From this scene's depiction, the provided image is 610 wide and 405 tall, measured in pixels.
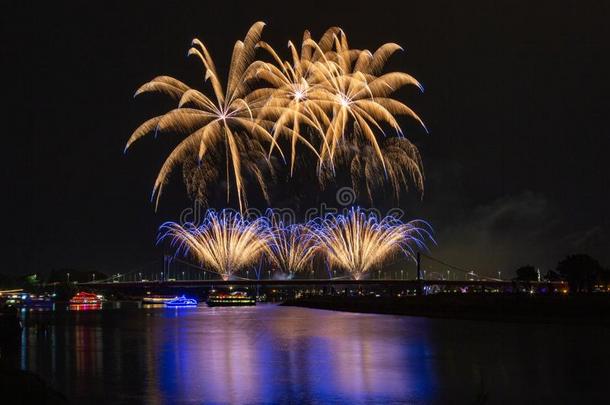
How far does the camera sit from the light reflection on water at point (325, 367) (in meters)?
21.4

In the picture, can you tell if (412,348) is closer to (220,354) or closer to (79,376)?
(220,354)

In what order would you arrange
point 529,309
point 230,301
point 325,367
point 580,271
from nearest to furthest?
1. point 325,367
2. point 529,309
3. point 580,271
4. point 230,301

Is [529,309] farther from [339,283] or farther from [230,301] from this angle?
[230,301]

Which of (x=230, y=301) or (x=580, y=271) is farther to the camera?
(x=230, y=301)

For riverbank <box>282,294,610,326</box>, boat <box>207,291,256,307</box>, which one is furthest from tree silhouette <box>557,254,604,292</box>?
boat <box>207,291,256,307</box>

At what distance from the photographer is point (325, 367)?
28.1 metres

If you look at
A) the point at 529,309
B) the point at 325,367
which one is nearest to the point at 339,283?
the point at 529,309

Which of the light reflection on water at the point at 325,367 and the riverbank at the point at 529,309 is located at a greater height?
the light reflection on water at the point at 325,367

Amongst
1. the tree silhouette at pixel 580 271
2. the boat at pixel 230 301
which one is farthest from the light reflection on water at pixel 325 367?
the boat at pixel 230 301

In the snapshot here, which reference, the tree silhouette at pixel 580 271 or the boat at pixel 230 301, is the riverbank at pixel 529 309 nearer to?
the tree silhouette at pixel 580 271

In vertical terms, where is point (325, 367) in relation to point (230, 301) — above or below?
above

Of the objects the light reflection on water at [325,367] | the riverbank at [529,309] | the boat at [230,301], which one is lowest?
the boat at [230,301]

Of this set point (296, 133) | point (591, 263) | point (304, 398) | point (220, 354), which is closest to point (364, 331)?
point (296, 133)

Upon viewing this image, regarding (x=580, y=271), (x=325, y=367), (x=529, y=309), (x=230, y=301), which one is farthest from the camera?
(x=230, y=301)
